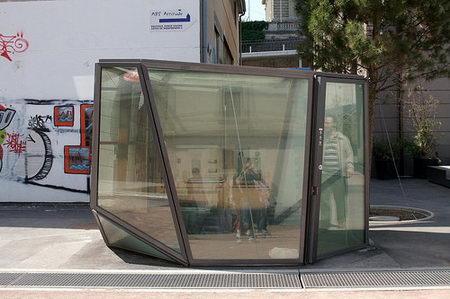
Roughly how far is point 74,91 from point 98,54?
950 mm

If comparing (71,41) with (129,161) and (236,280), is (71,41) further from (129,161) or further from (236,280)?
(236,280)

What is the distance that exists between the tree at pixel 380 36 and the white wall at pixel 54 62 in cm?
356

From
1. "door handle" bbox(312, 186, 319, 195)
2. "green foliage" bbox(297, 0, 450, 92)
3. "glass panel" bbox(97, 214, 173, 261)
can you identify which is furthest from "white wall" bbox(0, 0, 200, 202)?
"door handle" bbox(312, 186, 319, 195)

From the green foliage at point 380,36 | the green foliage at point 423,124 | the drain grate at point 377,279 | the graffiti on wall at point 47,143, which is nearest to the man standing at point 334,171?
the drain grate at point 377,279

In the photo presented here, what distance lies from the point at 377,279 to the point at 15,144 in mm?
8444

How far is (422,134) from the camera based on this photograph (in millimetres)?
16094

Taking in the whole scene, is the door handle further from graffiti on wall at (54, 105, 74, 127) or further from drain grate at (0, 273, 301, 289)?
graffiti on wall at (54, 105, 74, 127)

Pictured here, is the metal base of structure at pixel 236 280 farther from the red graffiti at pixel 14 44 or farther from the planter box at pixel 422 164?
the planter box at pixel 422 164

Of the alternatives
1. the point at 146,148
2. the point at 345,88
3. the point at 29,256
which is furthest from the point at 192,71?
the point at 29,256

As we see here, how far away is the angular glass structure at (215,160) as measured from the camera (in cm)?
614

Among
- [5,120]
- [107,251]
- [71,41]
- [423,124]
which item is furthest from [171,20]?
[423,124]

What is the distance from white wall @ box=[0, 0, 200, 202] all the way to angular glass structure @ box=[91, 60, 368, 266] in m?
4.91

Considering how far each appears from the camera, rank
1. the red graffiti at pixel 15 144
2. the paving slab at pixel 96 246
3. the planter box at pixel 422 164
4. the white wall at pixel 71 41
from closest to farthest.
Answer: the paving slab at pixel 96 246, the white wall at pixel 71 41, the red graffiti at pixel 15 144, the planter box at pixel 422 164

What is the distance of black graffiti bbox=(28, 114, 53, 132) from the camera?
11094mm
